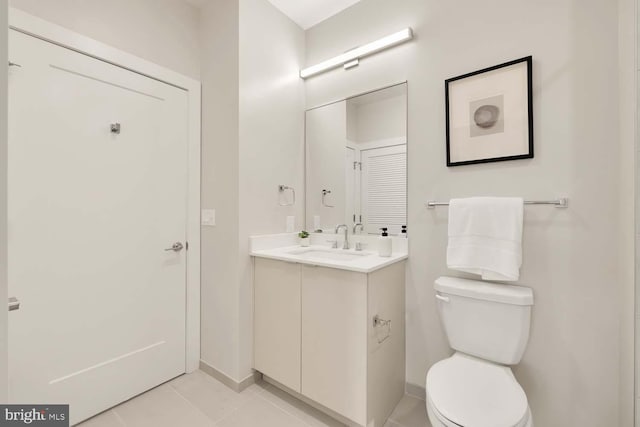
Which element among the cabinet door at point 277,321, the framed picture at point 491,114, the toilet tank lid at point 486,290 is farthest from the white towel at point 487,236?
the cabinet door at point 277,321

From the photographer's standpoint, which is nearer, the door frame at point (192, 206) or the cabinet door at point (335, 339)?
the cabinet door at point (335, 339)

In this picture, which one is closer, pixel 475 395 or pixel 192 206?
pixel 475 395

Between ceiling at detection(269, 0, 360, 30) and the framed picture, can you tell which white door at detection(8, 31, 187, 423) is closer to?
ceiling at detection(269, 0, 360, 30)

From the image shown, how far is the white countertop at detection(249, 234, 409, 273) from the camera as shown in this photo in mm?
1465

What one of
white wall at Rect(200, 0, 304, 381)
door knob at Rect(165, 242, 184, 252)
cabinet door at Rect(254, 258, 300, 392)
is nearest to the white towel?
cabinet door at Rect(254, 258, 300, 392)

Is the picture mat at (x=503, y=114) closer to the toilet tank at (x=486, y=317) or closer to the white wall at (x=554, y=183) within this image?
the white wall at (x=554, y=183)

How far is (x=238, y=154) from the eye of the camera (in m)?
1.80

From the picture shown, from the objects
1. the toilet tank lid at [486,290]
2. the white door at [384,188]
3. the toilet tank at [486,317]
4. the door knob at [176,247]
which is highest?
the white door at [384,188]

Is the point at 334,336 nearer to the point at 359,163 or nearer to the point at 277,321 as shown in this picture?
the point at 277,321

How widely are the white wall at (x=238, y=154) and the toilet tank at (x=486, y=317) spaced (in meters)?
1.21

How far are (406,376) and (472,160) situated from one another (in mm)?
1379

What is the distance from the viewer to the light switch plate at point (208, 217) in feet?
6.40

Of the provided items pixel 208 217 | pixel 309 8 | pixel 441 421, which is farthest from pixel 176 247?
pixel 309 8

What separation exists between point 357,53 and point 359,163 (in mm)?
757
